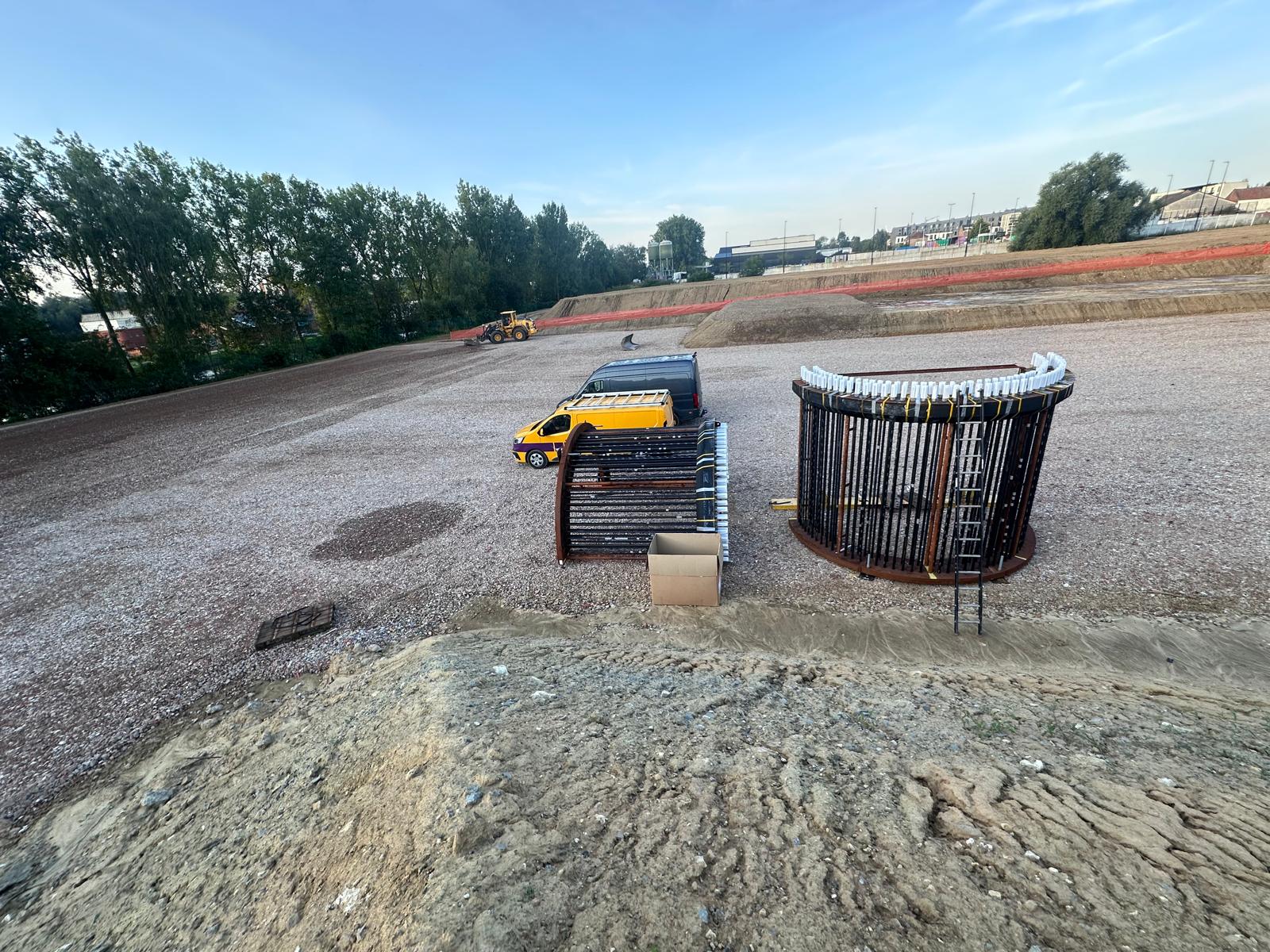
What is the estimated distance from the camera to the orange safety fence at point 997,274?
31875mm

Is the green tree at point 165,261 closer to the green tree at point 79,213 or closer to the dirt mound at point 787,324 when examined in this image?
the green tree at point 79,213

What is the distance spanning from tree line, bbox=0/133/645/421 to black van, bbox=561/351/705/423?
28.7 m

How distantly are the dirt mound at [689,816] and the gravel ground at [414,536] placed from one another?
3.92ft

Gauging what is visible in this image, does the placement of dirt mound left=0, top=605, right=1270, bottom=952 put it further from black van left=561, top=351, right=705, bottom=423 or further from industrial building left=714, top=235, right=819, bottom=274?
industrial building left=714, top=235, right=819, bottom=274

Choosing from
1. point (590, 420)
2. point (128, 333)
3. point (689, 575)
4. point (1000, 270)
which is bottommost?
point (689, 575)

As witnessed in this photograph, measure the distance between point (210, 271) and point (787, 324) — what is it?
117 feet

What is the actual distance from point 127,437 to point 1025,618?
1027 inches

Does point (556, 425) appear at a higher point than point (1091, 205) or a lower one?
lower

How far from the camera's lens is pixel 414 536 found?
29.3 feet

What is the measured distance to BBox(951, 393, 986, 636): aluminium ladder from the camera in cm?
557

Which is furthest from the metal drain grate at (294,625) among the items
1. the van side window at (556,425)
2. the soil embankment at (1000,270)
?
the soil embankment at (1000,270)

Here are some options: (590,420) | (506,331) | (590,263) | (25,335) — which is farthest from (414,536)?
(590,263)

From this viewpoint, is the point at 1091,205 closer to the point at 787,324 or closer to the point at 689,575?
the point at 787,324

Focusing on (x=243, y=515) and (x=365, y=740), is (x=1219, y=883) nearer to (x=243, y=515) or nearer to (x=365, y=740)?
(x=365, y=740)
